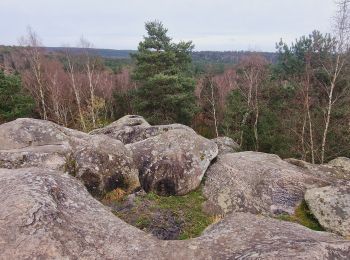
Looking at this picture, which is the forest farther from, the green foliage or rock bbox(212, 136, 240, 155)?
rock bbox(212, 136, 240, 155)

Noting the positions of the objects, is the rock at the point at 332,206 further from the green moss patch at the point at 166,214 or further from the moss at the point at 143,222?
the moss at the point at 143,222

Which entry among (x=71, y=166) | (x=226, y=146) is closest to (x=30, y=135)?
(x=71, y=166)

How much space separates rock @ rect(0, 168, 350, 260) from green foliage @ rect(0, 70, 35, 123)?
27945 mm

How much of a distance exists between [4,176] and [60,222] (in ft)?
8.99

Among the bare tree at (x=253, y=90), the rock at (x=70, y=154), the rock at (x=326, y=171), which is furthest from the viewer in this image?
the bare tree at (x=253, y=90)

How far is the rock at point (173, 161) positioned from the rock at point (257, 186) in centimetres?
78

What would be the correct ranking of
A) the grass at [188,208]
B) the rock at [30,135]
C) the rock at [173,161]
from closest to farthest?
the grass at [188,208] → the rock at [30,135] → the rock at [173,161]

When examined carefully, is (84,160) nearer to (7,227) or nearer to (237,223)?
(7,227)

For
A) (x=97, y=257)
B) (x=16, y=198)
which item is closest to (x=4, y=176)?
(x=16, y=198)

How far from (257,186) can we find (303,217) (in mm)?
2163

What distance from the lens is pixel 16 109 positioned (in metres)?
32.8

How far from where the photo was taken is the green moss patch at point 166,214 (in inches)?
425

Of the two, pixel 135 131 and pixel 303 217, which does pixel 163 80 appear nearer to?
pixel 135 131

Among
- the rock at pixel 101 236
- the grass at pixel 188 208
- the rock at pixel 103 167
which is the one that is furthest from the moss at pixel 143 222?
the rock at pixel 101 236
